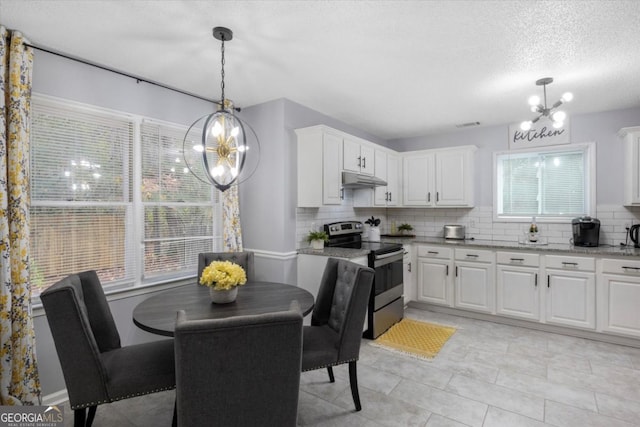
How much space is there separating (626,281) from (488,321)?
4.59ft

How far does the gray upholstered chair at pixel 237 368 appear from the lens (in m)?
1.21

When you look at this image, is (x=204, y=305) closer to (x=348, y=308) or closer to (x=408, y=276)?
(x=348, y=308)

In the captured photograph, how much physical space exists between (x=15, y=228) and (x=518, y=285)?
4.66 m

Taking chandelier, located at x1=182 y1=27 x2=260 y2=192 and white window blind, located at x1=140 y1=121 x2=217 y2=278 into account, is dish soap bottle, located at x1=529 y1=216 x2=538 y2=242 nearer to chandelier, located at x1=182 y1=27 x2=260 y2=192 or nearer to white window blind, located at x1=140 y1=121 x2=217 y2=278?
chandelier, located at x1=182 y1=27 x2=260 y2=192

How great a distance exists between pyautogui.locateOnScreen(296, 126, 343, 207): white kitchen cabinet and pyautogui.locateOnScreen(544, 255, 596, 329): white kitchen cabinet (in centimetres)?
255

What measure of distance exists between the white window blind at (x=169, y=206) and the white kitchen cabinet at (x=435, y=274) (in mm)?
2781

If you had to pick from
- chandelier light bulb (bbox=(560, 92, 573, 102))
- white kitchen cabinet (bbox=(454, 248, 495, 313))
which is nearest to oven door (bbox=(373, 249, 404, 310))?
white kitchen cabinet (bbox=(454, 248, 495, 313))

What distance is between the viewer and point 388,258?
3.68 meters

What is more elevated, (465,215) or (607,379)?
(465,215)

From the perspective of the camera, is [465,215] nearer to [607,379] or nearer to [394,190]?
[394,190]

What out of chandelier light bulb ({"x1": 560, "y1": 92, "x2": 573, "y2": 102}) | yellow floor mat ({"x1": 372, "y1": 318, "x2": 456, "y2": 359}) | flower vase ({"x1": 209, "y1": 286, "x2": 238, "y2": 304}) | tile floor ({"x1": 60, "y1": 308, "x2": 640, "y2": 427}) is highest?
chandelier light bulb ({"x1": 560, "y1": 92, "x2": 573, "y2": 102})

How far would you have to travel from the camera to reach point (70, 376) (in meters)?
1.67

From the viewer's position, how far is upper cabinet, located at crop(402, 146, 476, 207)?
178 inches

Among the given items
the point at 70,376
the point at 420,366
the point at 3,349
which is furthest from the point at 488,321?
the point at 3,349
